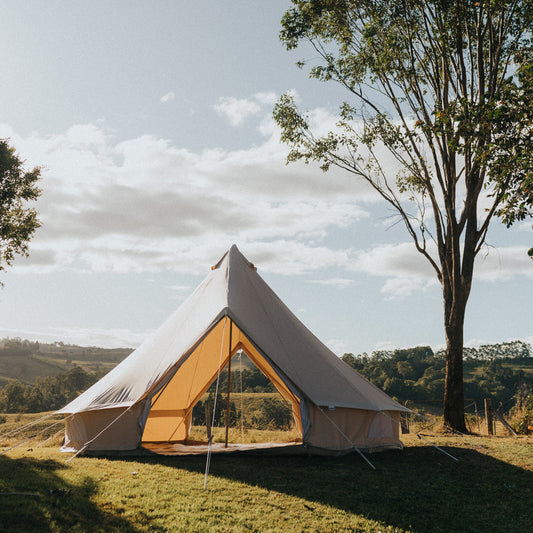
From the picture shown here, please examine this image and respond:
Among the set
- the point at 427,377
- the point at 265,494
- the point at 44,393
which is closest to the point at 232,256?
the point at 265,494

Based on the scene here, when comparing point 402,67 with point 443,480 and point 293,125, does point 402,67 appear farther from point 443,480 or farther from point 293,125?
point 443,480

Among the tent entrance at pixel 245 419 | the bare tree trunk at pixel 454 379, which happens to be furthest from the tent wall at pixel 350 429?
the bare tree trunk at pixel 454 379

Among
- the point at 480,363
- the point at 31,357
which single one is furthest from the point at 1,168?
the point at 31,357

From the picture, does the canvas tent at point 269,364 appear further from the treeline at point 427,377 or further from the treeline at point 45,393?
the treeline at point 45,393

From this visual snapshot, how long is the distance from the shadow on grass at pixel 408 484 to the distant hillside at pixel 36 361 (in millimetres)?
43648

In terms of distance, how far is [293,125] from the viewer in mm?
13023

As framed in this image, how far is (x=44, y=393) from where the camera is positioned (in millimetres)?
36812

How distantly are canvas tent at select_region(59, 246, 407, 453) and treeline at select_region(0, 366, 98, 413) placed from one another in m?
23.2

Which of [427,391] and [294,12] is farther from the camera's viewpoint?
[427,391]

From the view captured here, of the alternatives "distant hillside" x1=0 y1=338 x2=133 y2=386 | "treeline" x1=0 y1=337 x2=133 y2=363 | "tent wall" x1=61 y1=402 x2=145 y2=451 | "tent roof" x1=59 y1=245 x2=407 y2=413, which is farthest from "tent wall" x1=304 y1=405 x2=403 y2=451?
"treeline" x1=0 y1=337 x2=133 y2=363

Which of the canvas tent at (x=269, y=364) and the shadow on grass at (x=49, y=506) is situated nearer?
the shadow on grass at (x=49, y=506)

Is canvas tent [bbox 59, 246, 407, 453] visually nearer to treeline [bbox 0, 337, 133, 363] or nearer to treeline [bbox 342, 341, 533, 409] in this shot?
treeline [bbox 342, 341, 533, 409]

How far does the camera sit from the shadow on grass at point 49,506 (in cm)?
356

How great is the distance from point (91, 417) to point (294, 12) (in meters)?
10.6
